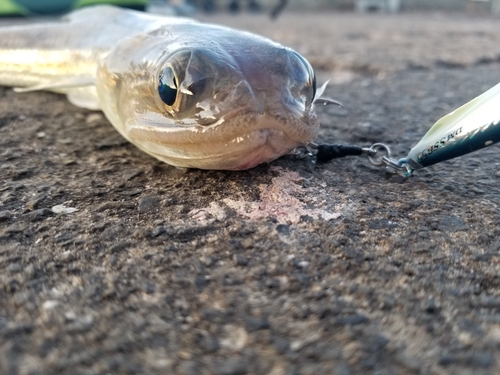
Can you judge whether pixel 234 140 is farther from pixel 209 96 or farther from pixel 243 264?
pixel 243 264

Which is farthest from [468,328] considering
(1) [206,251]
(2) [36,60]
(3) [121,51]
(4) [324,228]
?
(2) [36,60]

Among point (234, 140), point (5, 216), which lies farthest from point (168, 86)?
point (5, 216)

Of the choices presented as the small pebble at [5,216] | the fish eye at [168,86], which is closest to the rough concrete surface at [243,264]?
the small pebble at [5,216]

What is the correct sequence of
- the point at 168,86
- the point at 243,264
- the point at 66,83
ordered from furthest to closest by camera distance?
the point at 66,83
the point at 168,86
the point at 243,264

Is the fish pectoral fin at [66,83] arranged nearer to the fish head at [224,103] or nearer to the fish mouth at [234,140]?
the fish head at [224,103]

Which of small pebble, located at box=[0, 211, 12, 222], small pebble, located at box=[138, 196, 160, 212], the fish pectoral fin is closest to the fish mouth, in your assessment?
small pebble, located at box=[138, 196, 160, 212]

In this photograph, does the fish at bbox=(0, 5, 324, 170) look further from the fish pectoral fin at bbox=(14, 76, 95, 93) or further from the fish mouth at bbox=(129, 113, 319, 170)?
the fish pectoral fin at bbox=(14, 76, 95, 93)

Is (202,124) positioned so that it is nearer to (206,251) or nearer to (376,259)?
(206,251)
